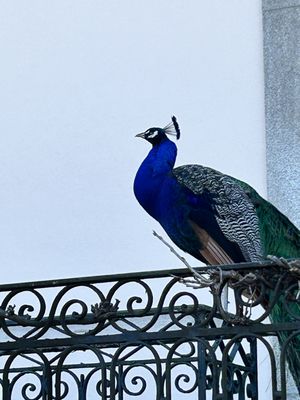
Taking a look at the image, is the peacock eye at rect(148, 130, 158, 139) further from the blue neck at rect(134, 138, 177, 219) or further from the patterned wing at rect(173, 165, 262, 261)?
the patterned wing at rect(173, 165, 262, 261)

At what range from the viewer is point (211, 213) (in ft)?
16.3

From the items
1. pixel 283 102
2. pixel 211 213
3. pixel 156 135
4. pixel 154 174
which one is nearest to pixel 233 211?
pixel 211 213

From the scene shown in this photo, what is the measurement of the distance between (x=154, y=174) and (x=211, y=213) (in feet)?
0.79

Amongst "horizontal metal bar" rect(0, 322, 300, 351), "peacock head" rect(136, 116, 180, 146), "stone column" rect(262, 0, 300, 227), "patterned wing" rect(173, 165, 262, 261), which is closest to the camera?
"horizontal metal bar" rect(0, 322, 300, 351)

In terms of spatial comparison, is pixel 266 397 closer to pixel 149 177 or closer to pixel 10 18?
pixel 149 177

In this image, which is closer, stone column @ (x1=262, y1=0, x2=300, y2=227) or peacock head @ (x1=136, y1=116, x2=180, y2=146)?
peacock head @ (x1=136, y1=116, x2=180, y2=146)

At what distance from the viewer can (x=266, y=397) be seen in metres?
5.21

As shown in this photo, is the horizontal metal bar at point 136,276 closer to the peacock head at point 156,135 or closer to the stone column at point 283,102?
the peacock head at point 156,135

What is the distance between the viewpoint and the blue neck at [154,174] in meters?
5.03

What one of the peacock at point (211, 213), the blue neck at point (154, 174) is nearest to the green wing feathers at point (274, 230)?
the peacock at point (211, 213)

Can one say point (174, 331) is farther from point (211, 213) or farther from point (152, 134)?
point (152, 134)

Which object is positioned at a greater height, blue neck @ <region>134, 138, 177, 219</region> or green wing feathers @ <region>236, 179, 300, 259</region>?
blue neck @ <region>134, 138, 177, 219</region>

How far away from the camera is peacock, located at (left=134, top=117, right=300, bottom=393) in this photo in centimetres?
492

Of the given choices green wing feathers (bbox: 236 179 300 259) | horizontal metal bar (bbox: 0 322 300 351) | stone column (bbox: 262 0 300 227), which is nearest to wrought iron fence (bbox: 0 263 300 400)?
horizontal metal bar (bbox: 0 322 300 351)
